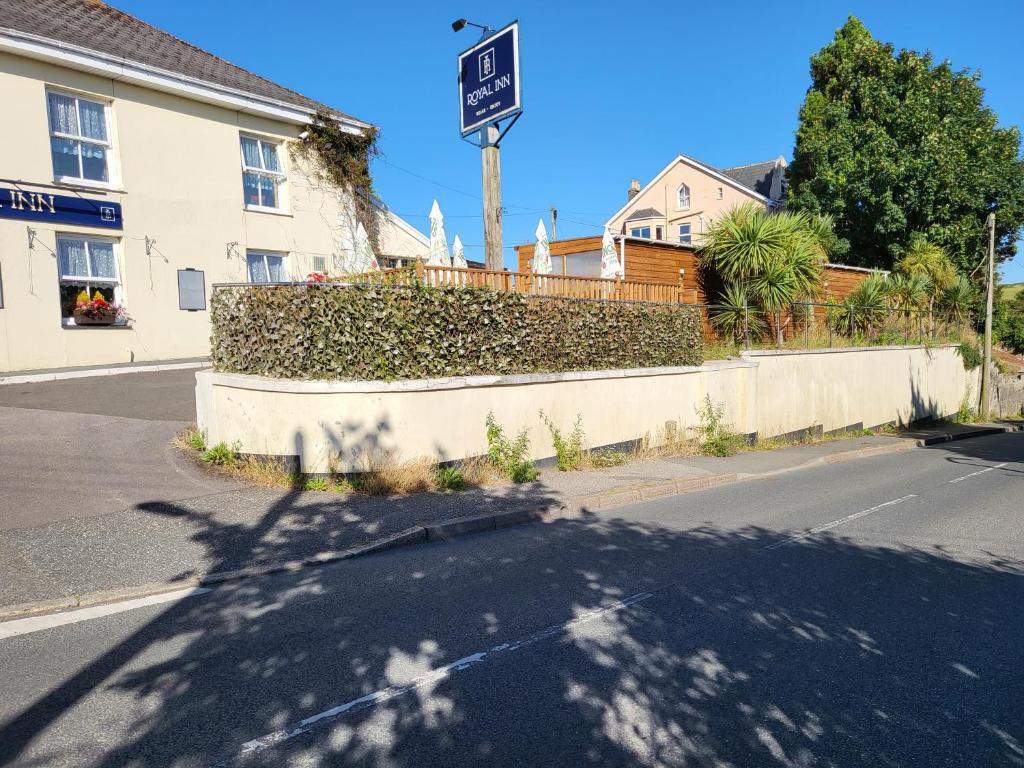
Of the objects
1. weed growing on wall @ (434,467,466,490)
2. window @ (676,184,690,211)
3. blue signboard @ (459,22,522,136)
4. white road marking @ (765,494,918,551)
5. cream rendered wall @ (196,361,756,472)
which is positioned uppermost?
window @ (676,184,690,211)

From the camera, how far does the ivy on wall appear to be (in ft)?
66.0

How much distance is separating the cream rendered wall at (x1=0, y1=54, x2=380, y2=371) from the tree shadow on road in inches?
482

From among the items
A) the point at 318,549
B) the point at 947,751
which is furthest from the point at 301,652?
the point at 947,751

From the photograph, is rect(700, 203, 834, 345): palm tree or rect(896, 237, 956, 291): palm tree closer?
rect(700, 203, 834, 345): palm tree

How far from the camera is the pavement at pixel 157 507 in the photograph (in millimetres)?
5801

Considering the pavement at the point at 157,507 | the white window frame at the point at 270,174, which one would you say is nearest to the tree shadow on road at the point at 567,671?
the pavement at the point at 157,507

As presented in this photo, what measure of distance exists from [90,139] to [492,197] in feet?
34.5

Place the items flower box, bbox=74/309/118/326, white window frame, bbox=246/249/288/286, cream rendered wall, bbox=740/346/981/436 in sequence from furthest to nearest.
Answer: white window frame, bbox=246/249/288/286 → cream rendered wall, bbox=740/346/981/436 → flower box, bbox=74/309/118/326

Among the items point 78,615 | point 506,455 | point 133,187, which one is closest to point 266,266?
point 133,187

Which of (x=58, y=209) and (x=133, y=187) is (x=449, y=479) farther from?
(x=133, y=187)

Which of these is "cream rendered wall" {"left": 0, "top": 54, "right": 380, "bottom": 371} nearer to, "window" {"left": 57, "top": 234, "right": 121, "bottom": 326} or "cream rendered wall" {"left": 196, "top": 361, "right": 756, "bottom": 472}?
"window" {"left": 57, "top": 234, "right": 121, "bottom": 326}

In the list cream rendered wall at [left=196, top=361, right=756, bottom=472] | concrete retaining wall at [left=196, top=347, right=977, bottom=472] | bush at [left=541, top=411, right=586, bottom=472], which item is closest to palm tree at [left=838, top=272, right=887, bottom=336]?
concrete retaining wall at [left=196, top=347, right=977, bottom=472]

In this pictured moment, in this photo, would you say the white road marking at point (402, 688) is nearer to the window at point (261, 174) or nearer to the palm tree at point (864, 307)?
the window at point (261, 174)

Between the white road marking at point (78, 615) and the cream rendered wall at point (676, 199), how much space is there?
37.7 m
